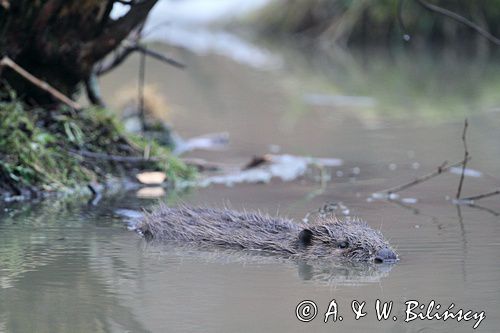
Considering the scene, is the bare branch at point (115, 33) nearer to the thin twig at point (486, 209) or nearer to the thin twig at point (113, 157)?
the thin twig at point (113, 157)

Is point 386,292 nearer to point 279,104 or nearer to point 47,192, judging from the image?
point 47,192

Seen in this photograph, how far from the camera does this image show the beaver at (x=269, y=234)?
5.76 m

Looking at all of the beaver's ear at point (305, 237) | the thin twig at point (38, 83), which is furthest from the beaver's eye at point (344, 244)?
the thin twig at point (38, 83)

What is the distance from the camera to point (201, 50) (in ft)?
88.6

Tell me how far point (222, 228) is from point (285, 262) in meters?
0.65

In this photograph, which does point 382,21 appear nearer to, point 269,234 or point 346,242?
point 269,234

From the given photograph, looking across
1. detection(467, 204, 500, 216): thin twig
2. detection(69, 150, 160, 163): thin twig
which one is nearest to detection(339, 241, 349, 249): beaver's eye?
detection(467, 204, 500, 216): thin twig

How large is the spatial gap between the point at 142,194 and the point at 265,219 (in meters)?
2.25

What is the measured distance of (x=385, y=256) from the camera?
5.68 metres

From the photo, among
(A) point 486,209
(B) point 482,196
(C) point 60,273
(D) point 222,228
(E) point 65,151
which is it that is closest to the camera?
(C) point 60,273

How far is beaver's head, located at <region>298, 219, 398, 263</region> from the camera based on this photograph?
5.71 m

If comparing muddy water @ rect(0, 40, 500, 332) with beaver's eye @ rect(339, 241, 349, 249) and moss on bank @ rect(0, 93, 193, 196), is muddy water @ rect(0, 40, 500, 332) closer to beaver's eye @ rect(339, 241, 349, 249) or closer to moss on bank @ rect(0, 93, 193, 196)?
beaver's eye @ rect(339, 241, 349, 249)

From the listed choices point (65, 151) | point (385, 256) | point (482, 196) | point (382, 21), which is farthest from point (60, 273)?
point (382, 21)

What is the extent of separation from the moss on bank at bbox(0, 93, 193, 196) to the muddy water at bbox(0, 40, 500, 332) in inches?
20.9
